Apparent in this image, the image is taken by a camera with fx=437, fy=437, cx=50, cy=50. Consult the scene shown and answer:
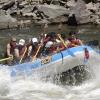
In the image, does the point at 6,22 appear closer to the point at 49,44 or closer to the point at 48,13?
the point at 48,13

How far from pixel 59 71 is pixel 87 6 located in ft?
62.6

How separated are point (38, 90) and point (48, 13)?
1710 centimetres

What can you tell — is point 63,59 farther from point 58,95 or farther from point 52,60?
point 58,95

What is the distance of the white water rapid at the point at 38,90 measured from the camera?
14.2 m

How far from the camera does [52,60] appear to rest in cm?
1519

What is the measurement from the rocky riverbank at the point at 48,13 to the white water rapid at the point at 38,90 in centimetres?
1466

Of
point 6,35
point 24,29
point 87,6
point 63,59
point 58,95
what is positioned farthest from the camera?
point 87,6

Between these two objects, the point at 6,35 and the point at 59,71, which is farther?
the point at 6,35

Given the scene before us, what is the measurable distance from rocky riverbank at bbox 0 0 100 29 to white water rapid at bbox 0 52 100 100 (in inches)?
577

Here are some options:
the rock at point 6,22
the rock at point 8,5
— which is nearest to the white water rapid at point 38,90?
the rock at point 6,22

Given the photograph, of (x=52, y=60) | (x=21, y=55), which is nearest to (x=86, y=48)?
(x=52, y=60)

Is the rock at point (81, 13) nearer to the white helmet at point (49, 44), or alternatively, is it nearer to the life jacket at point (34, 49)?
the white helmet at point (49, 44)

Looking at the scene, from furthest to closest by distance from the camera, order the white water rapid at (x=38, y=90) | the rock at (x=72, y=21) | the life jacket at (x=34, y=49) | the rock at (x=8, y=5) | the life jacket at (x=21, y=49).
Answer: the rock at (x=8, y=5) → the rock at (x=72, y=21) → the life jacket at (x=34, y=49) → the life jacket at (x=21, y=49) → the white water rapid at (x=38, y=90)

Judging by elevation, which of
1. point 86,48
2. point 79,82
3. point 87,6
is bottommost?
point 87,6
